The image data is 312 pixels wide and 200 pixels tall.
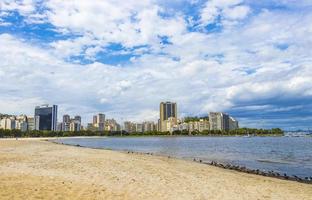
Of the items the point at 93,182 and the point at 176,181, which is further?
the point at 176,181

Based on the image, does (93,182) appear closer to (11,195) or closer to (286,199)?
(11,195)

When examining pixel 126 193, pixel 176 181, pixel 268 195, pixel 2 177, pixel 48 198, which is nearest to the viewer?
pixel 48 198

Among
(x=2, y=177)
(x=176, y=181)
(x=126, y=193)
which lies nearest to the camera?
(x=126, y=193)

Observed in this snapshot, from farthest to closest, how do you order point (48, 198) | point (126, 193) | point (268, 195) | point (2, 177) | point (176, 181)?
point (176, 181), point (2, 177), point (268, 195), point (126, 193), point (48, 198)

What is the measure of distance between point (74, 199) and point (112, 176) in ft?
25.6

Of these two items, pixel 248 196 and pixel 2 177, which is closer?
pixel 248 196

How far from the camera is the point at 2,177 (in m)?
19.5

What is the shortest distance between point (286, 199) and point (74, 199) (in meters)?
10.2

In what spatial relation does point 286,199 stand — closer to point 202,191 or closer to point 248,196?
point 248,196

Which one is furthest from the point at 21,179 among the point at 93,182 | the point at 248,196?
the point at 248,196

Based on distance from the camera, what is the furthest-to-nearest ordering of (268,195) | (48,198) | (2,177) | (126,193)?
(2,177) < (268,195) < (126,193) < (48,198)

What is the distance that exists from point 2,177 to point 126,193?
756 centimetres

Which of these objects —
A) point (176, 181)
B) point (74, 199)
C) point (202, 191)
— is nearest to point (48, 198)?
point (74, 199)

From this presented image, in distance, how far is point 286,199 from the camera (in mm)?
17453
